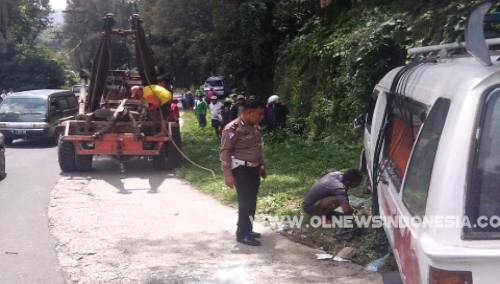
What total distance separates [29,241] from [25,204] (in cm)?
239

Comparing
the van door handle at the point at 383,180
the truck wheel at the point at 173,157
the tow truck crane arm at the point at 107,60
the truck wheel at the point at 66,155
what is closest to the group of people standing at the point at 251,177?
the van door handle at the point at 383,180

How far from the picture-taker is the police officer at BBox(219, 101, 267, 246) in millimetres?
6605

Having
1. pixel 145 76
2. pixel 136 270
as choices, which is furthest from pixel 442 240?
pixel 145 76

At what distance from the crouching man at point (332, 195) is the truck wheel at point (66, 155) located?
272 inches

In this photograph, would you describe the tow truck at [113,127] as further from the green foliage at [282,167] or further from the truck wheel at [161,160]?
the green foliage at [282,167]

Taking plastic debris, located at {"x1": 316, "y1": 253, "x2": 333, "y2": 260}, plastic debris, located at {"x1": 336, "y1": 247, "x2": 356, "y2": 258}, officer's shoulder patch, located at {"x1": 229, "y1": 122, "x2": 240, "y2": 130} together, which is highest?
officer's shoulder patch, located at {"x1": 229, "y1": 122, "x2": 240, "y2": 130}

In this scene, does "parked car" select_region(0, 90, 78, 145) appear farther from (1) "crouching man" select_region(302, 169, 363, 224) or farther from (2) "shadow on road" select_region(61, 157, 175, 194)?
(1) "crouching man" select_region(302, 169, 363, 224)

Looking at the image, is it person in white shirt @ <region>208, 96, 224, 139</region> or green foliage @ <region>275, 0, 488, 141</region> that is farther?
person in white shirt @ <region>208, 96, 224, 139</region>

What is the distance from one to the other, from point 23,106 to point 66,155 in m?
7.22

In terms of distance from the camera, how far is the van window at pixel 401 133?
4070 millimetres

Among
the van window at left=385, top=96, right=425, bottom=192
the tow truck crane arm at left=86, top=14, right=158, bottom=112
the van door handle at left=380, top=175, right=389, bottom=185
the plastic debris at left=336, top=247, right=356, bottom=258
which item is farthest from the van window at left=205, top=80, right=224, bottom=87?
the van door handle at left=380, top=175, right=389, bottom=185

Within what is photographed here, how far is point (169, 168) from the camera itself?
1292 centimetres

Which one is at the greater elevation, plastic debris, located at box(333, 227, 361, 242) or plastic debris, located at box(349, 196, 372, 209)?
plastic debris, located at box(349, 196, 372, 209)

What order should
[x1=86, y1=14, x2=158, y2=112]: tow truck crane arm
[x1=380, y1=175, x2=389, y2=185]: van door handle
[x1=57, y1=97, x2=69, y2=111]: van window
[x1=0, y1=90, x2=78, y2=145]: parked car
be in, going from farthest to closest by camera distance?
[x1=57, y1=97, x2=69, y2=111]: van window → [x1=0, y1=90, x2=78, y2=145]: parked car → [x1=86, y1=14, x2=158, y2=112]: tow truck crane arm → [x1=380, y1=175, x2=389, y2=185]: van door handle
